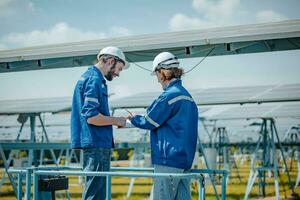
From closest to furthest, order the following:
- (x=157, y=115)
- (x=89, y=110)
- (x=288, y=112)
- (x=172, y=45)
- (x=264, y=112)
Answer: (x=157, y=115), (x=89, y=110), (x=172, y=45), (x=288, y=112), (x=264, y=112)

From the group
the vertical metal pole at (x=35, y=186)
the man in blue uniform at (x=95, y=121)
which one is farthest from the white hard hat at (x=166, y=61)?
the vertical metal pole at (x=35, y=186)

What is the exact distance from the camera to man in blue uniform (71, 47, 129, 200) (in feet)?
15.5

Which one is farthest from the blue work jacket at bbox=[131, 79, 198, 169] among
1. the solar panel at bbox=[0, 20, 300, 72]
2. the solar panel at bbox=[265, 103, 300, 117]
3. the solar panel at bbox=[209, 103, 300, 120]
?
the solar panel at bbox=[265, 103, 300, 117]

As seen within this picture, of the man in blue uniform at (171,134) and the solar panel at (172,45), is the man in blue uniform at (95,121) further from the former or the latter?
the solar panel at (172,45)

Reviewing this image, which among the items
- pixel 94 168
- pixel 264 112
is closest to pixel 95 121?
pixel 94 168

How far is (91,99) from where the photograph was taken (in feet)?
15.5

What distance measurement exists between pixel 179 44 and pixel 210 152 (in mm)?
10524

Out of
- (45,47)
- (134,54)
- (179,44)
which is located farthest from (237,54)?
(45,47)

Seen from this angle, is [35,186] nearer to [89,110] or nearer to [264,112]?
[89,110]

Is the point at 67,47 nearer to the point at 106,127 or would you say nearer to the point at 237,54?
the point at 237,54

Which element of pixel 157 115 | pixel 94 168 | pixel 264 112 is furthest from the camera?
pixel 264 112

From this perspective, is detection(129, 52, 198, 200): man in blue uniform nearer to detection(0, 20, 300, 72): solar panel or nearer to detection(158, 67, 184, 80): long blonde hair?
detection(158, 67, 184, 80): long blonde hair

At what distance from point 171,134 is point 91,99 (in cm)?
86

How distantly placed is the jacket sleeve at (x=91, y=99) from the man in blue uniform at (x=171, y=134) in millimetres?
406
